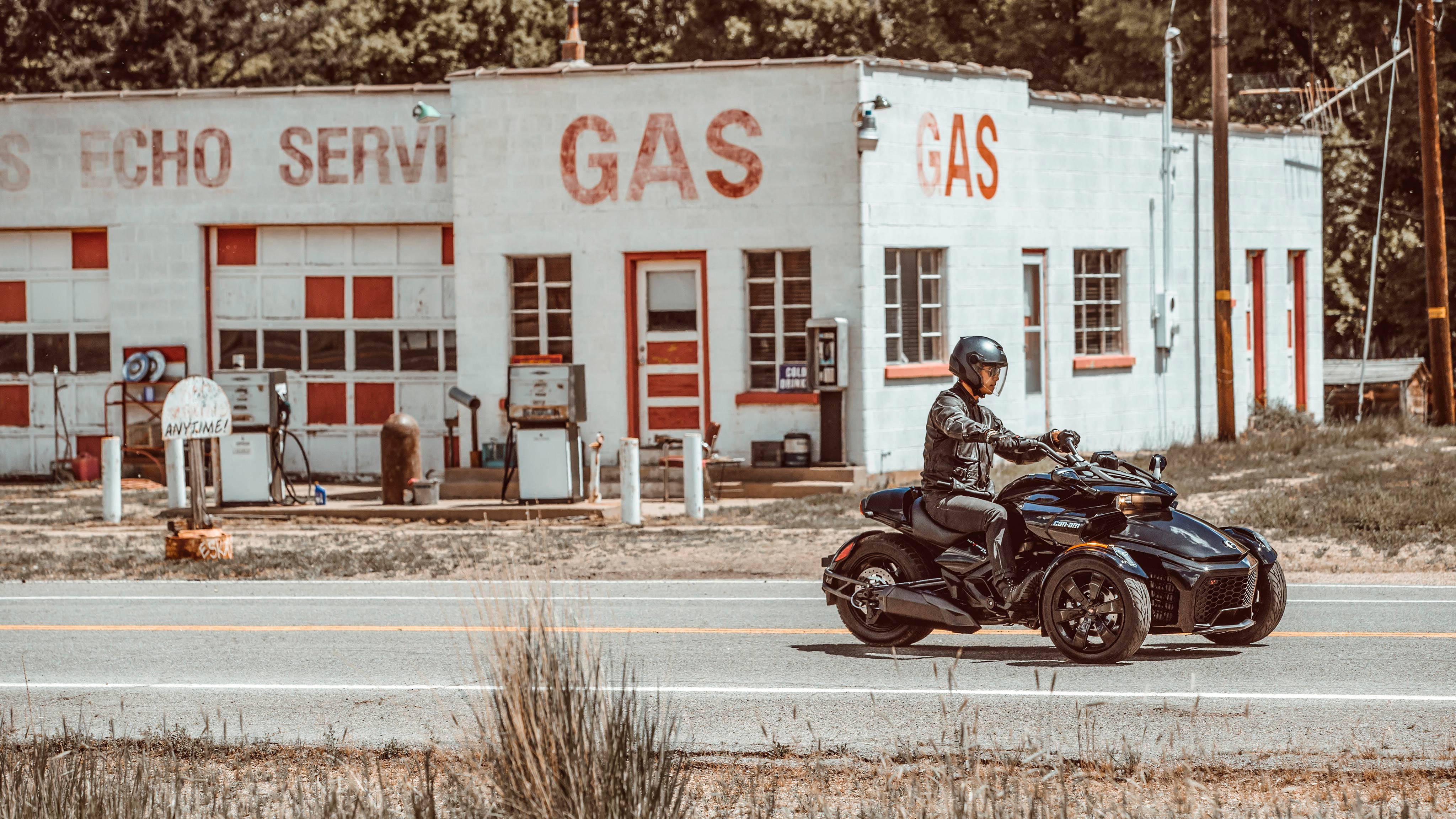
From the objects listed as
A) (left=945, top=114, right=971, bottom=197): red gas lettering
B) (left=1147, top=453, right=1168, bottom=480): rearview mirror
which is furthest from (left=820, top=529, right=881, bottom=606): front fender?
(left=945, top=114, right=971, bottom=197): red gas lettering

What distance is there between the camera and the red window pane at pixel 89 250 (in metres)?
23.8

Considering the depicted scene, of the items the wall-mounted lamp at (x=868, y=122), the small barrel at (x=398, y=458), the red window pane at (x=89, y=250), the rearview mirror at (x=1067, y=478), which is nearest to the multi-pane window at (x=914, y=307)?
the wall-mounted lamp at (x=868, y=122)

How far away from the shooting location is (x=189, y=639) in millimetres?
11109

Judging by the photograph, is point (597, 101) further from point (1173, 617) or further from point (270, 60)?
point (270, 60)

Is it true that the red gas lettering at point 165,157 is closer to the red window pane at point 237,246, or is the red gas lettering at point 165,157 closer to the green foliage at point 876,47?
the red window pane at point 237,246

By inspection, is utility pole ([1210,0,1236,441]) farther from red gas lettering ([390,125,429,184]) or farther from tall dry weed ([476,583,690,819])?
tall dry weed ([476,583,690,819])

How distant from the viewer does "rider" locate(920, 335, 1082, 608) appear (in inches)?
369

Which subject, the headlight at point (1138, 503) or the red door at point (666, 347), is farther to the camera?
the red door at point (666, 347)

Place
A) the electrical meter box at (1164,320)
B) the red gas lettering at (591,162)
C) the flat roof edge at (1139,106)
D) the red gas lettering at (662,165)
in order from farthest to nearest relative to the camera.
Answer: the electrical meter box at (1164,320) → the flat roof edge at (1139,106) → the red gas lettering at (591,162) → the red gas lettering at (662,165)

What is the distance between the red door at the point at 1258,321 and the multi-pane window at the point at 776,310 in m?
9.63

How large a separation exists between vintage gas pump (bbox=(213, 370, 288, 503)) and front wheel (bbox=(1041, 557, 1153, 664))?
13064mm

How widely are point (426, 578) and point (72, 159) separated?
12044mm

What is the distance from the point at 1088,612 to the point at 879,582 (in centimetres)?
129

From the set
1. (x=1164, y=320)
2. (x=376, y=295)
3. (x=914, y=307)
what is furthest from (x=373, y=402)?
(x=1164, y=320)
